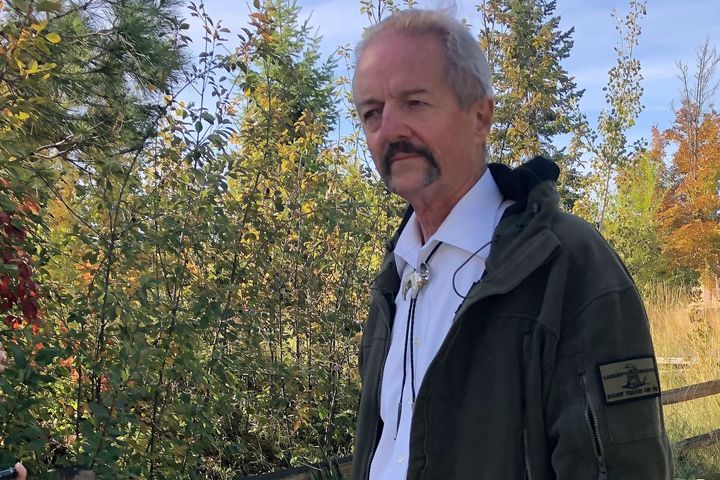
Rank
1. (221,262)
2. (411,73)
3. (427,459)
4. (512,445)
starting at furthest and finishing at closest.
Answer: (221,262) → (411,73) → (427,459) → (512,445)

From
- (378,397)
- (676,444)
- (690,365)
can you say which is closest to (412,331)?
(378,397)

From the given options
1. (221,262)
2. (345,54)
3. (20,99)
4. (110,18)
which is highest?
(110,18)

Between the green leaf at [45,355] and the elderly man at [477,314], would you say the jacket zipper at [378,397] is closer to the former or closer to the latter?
the elderly man at [477,314]

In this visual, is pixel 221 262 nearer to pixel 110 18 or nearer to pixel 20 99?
pixel 20 99

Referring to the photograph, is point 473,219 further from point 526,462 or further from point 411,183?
point 526,462

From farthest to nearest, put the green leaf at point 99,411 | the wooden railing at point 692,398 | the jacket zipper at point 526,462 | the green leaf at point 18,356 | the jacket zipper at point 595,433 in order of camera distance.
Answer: the wooden railing at point 692,398, the green leaf at point 99,411, the green leaf at point 18,356, the jacket zipper at point 526,462, the jacket zipper at point 595,433

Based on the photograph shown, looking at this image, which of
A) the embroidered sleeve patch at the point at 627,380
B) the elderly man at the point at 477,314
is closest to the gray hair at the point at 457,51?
the elderly man at the point at 477,314

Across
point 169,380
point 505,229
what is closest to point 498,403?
point 505,229

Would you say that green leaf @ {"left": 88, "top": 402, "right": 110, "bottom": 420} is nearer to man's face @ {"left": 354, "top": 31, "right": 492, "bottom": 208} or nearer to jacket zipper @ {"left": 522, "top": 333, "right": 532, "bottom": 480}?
man's face @ {"left": 354, "top": 31, "right": 492, "bottom": 208}

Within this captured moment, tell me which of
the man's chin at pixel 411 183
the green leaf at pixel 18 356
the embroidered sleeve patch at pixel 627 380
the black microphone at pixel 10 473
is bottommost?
the black microphone at pixel 10 473

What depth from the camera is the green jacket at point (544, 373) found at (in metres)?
1.37

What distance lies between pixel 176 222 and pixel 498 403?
246cm

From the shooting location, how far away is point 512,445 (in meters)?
1.46

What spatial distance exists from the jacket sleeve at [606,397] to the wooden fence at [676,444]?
207 centimetres
